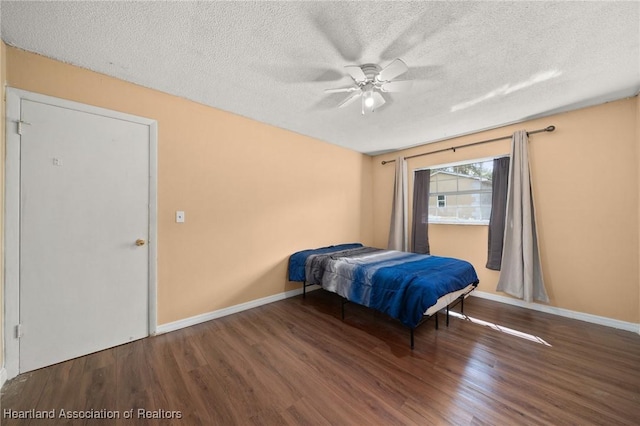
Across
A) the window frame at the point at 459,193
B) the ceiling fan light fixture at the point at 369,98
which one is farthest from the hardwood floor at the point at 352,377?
the ceiling fan light fixture at the point at 369,98

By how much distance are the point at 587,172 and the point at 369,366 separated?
3.29 m

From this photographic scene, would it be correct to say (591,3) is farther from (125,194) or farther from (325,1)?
(125,194)

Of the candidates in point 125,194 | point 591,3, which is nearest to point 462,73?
point 591,3

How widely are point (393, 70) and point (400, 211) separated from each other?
2.89 metres

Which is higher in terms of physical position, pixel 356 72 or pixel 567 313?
pixel 356 72

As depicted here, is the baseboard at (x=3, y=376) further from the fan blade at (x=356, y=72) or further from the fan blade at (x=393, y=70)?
the fan blade at (x=393, y=70)

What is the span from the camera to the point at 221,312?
9.13ft

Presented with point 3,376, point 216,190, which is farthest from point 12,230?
point 216,190

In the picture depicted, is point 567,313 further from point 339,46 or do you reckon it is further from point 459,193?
point 339,46

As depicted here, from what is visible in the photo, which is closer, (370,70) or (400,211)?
(370,70)

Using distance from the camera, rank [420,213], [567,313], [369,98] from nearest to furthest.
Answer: [369,98]
[567,313]
[420,213]

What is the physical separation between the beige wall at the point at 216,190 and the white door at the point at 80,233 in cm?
18

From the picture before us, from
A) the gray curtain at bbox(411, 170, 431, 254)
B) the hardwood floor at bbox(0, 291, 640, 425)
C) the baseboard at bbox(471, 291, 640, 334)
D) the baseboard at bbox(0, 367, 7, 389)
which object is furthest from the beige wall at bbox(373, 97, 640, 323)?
the baseboard at bbox(0, 367, 7, 389)

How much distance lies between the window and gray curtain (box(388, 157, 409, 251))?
43 centimetres
